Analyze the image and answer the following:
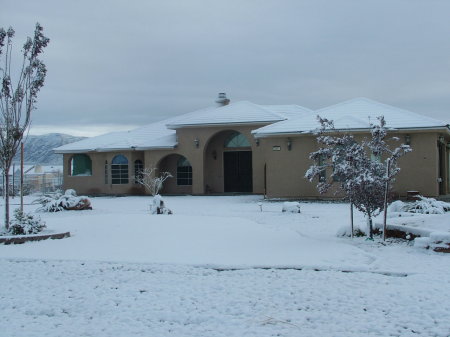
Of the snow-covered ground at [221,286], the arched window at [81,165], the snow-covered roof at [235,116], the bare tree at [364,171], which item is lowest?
the snow-covered ground at [221,286]

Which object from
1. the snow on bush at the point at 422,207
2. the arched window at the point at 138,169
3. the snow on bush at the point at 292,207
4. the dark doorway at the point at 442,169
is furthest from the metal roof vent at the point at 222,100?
the snow on bush at the point at 422,207

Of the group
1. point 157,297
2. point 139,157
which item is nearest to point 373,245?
point 157,297

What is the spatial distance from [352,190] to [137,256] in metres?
4.35

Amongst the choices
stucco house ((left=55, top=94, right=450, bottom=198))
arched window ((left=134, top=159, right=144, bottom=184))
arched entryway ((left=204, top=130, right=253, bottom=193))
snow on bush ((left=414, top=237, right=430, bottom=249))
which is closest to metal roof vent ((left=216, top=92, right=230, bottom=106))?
stucco house ((left=55, top=94, right=450, bottom=198))

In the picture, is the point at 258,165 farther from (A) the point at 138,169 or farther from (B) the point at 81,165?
(B) the point at 81,165

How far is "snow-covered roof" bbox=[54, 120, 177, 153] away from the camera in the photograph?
89.6 ft

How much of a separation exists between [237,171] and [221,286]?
2065 centimetres

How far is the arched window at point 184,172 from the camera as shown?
27.9 metres

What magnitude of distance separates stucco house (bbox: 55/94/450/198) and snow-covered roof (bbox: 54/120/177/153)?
5cm

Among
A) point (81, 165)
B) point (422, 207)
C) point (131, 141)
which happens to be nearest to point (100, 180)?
point (81, 165)

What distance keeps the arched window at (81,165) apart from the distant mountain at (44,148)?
39.1 meters

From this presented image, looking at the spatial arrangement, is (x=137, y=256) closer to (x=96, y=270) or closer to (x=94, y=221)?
(x=96, y=270)

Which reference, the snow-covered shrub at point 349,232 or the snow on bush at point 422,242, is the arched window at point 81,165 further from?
the snow on bush at point 422,242

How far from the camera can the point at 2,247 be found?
33.1 feet
